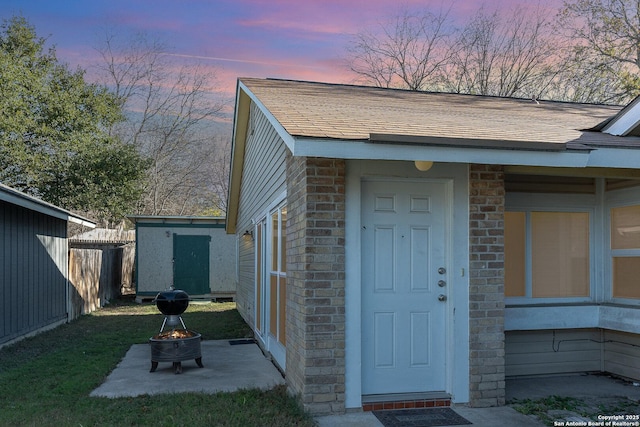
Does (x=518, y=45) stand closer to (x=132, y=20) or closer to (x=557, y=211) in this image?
(x=557, y=211)

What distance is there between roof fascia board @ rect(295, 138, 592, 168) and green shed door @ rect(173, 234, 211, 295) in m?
14.0

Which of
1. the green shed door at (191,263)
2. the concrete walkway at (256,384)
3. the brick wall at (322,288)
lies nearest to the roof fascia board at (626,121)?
the concrete walkway at (256,384)

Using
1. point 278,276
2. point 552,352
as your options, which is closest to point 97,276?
point 278,276

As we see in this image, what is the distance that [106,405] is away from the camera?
18.0 ft

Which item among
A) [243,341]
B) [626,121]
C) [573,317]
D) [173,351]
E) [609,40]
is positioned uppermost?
[609,40]

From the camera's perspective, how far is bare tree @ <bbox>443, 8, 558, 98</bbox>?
21.5 m

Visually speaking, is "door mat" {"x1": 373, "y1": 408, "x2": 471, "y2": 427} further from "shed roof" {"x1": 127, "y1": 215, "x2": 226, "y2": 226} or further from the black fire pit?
"shed roof" {"x1": 127, "y1": 215, "x2": 226, "y2": 226}

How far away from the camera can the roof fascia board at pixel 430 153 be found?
14.4 ft

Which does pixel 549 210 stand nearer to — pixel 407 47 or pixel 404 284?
pixel 404 284

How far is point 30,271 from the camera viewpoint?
33.4 ft

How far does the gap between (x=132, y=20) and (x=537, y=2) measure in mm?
22120

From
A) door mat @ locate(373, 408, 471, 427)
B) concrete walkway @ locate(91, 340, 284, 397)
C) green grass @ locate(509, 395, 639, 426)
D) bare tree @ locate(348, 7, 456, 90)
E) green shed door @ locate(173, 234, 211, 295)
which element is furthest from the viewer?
bare tree @ locate(348, 7, 456, 90)

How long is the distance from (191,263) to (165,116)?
13241 millimetres

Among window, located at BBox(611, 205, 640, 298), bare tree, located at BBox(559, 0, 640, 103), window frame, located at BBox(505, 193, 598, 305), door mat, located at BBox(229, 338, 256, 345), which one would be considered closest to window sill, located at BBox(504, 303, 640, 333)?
window frame, located at BBox(505, 193, 598, 305)
